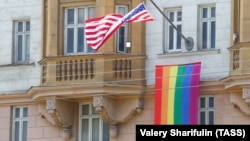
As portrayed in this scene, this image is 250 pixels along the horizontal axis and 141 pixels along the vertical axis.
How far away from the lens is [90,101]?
5978cm

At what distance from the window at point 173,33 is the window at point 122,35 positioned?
4.74 ft

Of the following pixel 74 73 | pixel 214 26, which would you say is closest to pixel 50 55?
pixel 74 73

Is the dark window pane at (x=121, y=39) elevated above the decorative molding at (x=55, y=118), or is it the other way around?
the dark window pane at (x=121, y=39)

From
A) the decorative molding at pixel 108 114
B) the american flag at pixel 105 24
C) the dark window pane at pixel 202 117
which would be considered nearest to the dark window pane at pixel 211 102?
the dark window pane at pixel 202 117

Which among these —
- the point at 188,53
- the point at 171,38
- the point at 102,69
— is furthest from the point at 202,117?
the point at 102,69

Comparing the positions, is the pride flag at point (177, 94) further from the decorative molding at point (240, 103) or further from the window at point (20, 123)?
the window at point (20, 123)

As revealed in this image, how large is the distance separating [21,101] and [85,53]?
353cm

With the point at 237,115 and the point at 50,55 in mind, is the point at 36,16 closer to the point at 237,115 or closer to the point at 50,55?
the point at 50,55

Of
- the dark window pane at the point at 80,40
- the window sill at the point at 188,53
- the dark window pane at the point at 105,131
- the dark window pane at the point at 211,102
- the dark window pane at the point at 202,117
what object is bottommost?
the dark window pane at the point at 105,131

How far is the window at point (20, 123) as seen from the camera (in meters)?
61.6

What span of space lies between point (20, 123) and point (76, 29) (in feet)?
13.9

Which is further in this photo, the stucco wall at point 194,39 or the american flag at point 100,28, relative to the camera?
the stucco wall at point 194,39

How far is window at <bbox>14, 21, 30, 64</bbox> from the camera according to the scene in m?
61.8

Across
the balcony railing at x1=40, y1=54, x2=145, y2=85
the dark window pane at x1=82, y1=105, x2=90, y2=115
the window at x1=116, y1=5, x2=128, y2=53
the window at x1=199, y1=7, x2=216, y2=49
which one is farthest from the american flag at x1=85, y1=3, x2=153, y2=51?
the dark window pane at x1=82, y1=105, x2=90, y2=115
